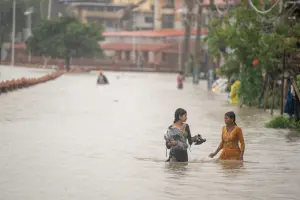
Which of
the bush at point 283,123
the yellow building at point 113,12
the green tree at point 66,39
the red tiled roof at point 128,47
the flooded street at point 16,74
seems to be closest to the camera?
the bush at point 283,123

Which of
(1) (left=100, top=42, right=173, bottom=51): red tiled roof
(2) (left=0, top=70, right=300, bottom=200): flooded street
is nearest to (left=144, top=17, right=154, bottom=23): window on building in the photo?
(1) (left=100, top=42, right=173, bottom=51): red tiled roof

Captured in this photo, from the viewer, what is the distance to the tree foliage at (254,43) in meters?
33.3

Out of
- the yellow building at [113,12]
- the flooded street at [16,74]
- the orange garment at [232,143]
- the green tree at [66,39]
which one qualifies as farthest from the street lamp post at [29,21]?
the orange garment at [232,143]

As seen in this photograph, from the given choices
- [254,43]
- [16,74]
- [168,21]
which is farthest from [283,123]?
[168,21]

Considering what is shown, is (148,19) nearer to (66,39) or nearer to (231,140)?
(66,39)

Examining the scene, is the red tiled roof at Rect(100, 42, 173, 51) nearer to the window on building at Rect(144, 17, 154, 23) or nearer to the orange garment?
the window on building at Rect(144, 17, 154, 23)

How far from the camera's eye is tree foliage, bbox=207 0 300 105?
1310 inches

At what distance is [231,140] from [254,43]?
21.3 meters

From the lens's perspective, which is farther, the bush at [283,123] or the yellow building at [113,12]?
the yellow building at [113,12]

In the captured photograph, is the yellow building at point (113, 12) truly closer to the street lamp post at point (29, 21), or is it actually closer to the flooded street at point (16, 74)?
the street lamp post at point (29, 21)

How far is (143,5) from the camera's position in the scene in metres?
169

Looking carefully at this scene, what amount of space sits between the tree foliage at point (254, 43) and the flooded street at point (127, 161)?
87.7 inches

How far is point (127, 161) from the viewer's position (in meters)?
19.7

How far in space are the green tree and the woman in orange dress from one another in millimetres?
112143
